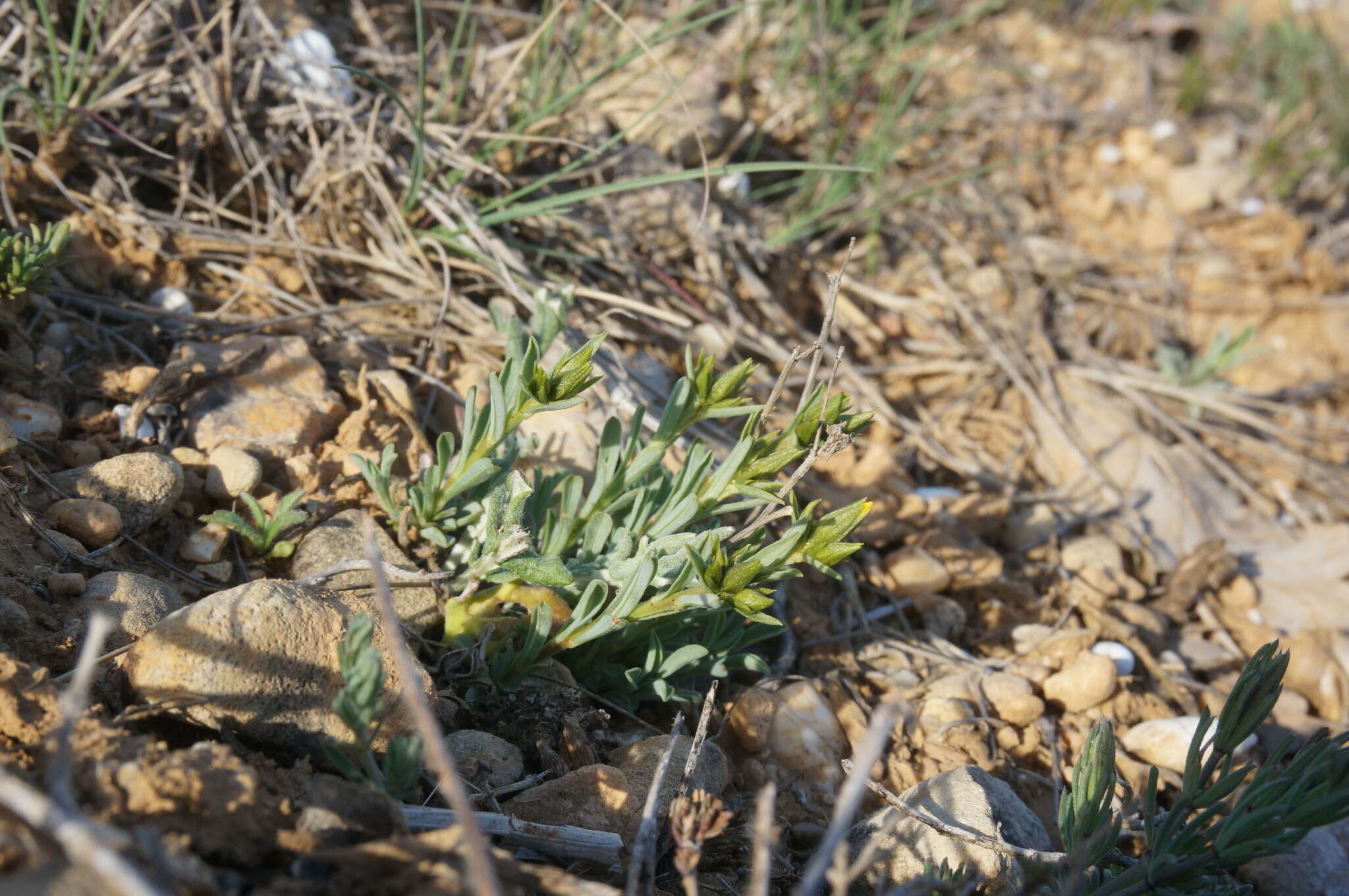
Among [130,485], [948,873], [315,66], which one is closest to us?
[948,873]

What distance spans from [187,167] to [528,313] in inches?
47.6

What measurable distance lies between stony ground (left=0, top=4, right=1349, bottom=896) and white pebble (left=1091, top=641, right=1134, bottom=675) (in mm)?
14

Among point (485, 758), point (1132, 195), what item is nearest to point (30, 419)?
point (485, 758)

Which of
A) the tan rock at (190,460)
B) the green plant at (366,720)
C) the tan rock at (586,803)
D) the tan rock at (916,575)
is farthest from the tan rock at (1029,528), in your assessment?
the tan rock at (190,460)

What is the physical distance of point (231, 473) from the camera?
7.70 ft

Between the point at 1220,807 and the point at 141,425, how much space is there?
2.61m

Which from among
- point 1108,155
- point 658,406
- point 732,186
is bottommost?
point 658,406

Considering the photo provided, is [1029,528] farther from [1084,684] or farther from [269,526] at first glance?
[269,526]

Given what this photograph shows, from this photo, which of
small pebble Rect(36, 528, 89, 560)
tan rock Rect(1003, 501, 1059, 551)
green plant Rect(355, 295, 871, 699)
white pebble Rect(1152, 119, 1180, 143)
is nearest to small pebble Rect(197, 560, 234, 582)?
small pebble Rect(36, 528, 89, 560)

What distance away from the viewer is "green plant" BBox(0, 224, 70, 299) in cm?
229

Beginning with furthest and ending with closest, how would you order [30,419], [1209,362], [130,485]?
[1209,362] < [30,419] < [130,485]

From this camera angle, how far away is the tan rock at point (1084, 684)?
274cm

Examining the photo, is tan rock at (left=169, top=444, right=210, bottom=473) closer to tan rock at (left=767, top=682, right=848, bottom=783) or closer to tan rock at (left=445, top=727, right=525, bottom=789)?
tan rock at (left=445, top=727, right=525, bottom=789)

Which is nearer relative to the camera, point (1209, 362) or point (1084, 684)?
point (1084, 684)
